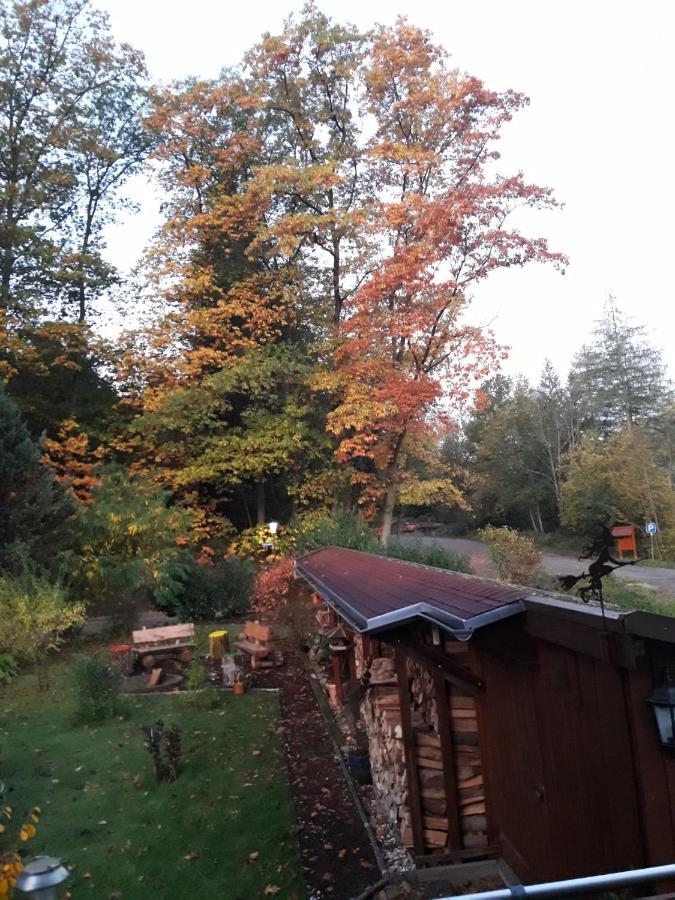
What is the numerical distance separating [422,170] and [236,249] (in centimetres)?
653

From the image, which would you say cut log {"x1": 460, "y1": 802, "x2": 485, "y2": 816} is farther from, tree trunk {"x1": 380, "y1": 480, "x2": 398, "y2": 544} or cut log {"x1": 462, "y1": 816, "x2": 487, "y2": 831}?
tree trunk {"x1": 380, "y1": 480, "x2": 398, "y2": 544}

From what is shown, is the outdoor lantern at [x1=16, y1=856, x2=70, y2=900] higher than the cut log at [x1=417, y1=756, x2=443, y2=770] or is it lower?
higher

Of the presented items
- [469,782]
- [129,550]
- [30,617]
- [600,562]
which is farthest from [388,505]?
[600,562]

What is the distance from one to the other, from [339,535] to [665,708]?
12.2 meters

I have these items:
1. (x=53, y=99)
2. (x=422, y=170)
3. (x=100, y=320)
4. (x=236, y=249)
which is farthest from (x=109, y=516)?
(x=53, y=99)

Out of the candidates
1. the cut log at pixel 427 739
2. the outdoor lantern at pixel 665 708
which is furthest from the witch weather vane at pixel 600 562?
the cut log at pixel 427 739

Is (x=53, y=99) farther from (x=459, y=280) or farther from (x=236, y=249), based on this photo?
(x=459, y=280)

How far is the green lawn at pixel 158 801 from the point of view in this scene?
17.5ft

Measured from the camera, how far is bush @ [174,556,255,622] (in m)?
16.5

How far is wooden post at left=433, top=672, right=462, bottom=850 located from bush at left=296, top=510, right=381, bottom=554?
786cm

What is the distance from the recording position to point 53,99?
20.2 meters

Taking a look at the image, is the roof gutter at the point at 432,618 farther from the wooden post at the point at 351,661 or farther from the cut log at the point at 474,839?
the wooden post at the point at 351,661

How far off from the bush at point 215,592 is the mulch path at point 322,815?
7.05 m

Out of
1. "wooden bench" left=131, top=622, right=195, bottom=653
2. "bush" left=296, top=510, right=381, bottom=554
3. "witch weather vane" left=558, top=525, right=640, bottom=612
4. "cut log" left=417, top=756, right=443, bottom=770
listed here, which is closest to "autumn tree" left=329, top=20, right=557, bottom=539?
"bush" left=296, top=510, right=381, bottom=554
